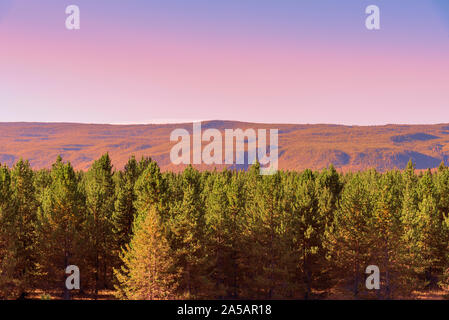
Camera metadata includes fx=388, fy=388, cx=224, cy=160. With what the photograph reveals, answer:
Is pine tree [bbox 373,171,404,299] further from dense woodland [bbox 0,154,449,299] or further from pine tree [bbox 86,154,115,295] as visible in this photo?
pine tree [bbox 86,154,115,295]

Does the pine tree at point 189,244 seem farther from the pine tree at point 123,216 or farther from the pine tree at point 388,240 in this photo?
the pine tree at point 388,240

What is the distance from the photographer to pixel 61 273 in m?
43.0

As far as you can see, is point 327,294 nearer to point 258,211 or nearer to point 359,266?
point 359,266

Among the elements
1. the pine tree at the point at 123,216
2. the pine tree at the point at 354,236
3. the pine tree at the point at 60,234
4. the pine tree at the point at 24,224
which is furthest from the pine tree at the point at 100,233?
the pine tree at the point at 354,236

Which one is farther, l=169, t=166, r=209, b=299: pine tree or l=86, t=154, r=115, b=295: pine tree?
l=86, t=154, r=115, b=295: pine tree

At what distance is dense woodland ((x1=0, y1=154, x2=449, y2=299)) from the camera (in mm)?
39031

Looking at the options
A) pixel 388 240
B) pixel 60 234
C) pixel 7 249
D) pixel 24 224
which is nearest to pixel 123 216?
pixel 60 234

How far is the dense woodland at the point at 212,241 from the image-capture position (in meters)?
39.0

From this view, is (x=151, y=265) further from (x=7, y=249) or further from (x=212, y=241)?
(x=7, y=249)

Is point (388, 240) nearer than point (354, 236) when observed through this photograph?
Yes

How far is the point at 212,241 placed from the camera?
151 ft

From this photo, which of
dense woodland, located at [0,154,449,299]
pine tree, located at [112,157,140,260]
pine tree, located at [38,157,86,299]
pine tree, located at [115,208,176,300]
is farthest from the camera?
pine tree, located at [112,157,140,260]

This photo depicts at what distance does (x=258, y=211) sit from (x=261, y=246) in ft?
13.6

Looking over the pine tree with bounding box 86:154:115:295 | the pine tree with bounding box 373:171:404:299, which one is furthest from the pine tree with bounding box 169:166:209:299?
the pine tree with bounding box 373:171:404:299
